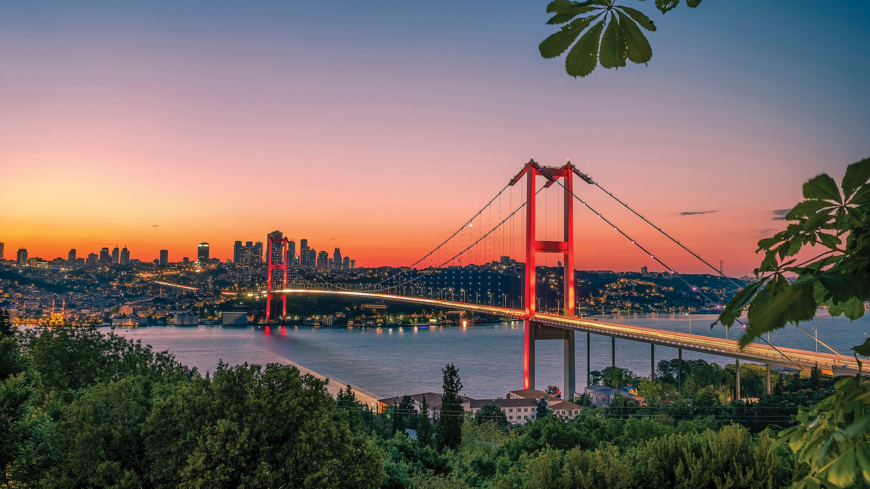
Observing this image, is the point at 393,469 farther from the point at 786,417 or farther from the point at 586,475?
the point at 786,417

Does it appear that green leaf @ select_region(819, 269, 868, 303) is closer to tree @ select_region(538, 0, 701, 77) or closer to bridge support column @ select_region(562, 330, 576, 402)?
tree @ select_region(538, 0, 701, 77)

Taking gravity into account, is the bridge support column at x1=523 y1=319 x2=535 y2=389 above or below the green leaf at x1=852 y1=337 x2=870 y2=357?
below

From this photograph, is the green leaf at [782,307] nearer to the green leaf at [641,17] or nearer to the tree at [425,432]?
the green leaf at [641,17]

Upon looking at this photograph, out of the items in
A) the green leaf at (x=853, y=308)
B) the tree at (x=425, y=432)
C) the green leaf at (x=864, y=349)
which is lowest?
the tree at (x=425, y=432)

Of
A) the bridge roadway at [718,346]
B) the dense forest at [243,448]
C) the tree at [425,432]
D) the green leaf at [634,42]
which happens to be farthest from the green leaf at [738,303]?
the tree at [425,432]

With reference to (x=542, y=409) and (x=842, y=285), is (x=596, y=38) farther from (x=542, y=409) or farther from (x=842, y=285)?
(x=542, y=409)

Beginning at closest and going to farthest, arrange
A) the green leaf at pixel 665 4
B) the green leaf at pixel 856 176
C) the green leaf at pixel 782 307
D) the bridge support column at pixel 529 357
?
1. the green leaf at pixel 782 307
2. the green leaf at pixel 856 176
3. the green leaf at pixel 665 4
4. the bridge support column at pixel 529 357

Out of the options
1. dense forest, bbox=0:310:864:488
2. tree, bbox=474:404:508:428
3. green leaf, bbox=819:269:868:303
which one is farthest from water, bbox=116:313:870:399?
green leaf, bbox=819:269:868:303
